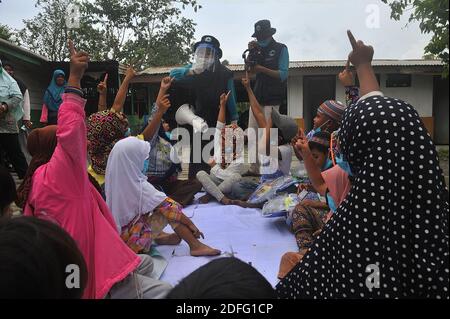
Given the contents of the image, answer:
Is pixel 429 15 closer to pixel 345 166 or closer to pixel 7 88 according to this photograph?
pixel 345 166

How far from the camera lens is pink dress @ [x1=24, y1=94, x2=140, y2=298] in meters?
1.60

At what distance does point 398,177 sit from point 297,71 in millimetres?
8523

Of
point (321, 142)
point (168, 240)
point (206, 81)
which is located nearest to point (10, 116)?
point (206, 81)

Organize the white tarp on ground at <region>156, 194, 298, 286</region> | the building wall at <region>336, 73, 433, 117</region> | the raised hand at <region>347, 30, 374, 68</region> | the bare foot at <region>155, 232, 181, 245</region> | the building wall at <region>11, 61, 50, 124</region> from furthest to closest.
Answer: the building wall at <region>336, 73, 433, 117</region> → the building wall at <region>11, 61, 50, 124</region> → the bare foot at <region>155, 232, 181, 245</region> → the white tarp on ground at <region>156, 194, 298, 286</region> → the raised hand at <region>347, 30, 374, 68</region>

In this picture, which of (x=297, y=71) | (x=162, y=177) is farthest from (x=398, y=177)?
(x=297, y=71)

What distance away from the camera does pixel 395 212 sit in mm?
1187

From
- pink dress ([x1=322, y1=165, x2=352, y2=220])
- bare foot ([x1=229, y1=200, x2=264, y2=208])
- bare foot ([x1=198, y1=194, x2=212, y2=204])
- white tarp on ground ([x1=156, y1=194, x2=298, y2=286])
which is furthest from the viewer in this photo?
bare foot ([x1=198, y1=194, x2=212, y2=204])

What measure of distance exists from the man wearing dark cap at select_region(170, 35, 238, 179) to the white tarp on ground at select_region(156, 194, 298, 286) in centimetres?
110

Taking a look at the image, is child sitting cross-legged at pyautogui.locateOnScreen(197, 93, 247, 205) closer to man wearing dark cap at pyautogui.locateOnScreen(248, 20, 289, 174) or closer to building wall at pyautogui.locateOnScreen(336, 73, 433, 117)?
man wearing dark cap at pyautogui.locateOnScreen(248, 20, 289, 174)

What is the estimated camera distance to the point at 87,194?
67.7 inches

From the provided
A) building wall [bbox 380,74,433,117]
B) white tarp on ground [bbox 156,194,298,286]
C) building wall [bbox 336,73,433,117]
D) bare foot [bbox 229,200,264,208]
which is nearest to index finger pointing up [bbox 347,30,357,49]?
white tarp on ground [bbox 156,194,298,286]

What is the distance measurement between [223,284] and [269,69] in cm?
353

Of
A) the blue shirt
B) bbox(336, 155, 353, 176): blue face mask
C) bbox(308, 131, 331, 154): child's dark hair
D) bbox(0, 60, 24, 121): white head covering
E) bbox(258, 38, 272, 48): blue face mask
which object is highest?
bbox(258, 38, 272, 48): blue face mask

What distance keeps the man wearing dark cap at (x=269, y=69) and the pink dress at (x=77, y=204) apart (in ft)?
8.78
